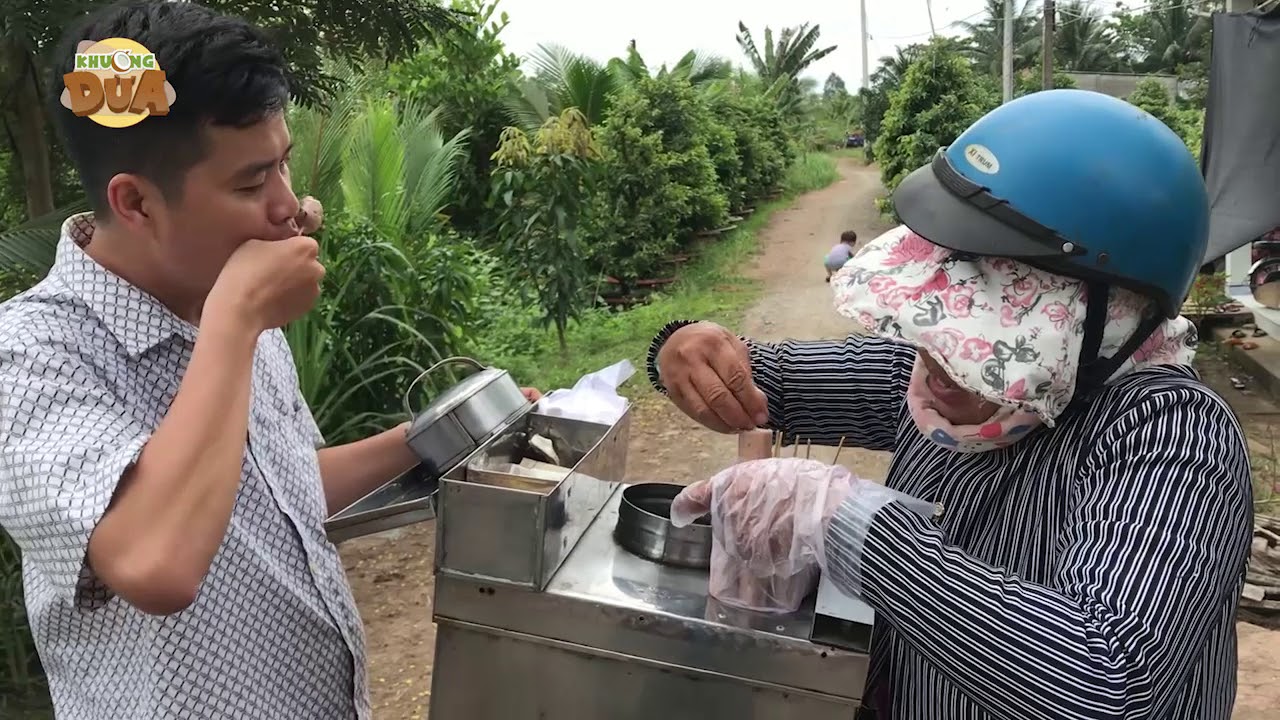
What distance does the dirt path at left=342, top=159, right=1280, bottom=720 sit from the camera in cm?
348

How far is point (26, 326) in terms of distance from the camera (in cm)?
114

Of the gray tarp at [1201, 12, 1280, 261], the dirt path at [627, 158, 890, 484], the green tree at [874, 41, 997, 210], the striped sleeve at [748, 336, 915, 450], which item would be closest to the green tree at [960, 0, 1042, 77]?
the dirt path at [627, 158, 890, 484]

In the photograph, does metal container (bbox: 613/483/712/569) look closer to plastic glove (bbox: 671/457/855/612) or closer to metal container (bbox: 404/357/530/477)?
plastic glove (bbox: 671/457/855/612)

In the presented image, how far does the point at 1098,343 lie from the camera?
1184mm

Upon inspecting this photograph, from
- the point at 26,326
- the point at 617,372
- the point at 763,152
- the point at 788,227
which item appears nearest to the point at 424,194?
the point at 617,372

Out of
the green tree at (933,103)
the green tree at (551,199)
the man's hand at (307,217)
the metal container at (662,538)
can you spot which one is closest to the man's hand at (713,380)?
the metal container at (662,538)

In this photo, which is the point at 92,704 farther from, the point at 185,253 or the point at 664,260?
the point at 664,260

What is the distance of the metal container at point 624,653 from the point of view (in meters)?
1.20

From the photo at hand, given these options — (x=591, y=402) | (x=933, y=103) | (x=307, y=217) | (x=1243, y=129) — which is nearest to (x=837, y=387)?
(x=591, y=402)

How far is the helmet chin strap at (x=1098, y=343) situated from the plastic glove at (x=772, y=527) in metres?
0.31

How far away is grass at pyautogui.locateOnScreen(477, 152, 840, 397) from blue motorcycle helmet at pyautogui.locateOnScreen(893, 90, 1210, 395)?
474cm

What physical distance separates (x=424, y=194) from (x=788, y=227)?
1076 centimetres

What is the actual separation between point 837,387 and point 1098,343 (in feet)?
1.93

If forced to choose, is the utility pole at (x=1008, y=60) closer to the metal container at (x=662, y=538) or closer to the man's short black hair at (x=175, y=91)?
the metal container at (x=662, y=538)
